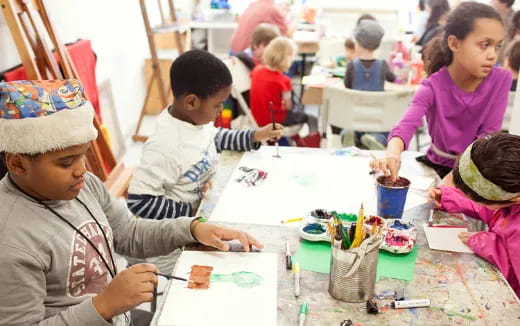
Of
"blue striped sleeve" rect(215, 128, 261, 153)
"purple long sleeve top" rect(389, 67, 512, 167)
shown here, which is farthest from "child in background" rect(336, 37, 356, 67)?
"blue striped sleeve" rect(215, 128, 261, 153)

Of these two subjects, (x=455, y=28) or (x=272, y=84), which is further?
(x=272, y=84)

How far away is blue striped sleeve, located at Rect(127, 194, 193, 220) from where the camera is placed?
1.41 m

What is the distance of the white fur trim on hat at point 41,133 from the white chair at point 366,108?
6.09ft

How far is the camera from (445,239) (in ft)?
3.97

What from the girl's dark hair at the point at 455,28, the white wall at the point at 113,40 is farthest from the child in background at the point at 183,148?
the white wall at the point at 113,40

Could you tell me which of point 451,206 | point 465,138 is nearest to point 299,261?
point 451,206

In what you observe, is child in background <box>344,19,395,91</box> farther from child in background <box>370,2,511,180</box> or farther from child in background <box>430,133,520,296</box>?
child in background <box>430,133,520,296</box>

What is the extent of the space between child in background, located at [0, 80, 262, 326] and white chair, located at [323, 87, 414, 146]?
1832 mm

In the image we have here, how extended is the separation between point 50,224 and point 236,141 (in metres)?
0.88

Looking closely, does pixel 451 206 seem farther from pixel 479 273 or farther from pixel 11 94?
pixel 11 94

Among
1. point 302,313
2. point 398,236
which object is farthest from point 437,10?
point 302,313

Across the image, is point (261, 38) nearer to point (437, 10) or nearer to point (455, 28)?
point (437, 10)

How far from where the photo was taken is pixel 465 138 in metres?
1.79

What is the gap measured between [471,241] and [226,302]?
641 mm
